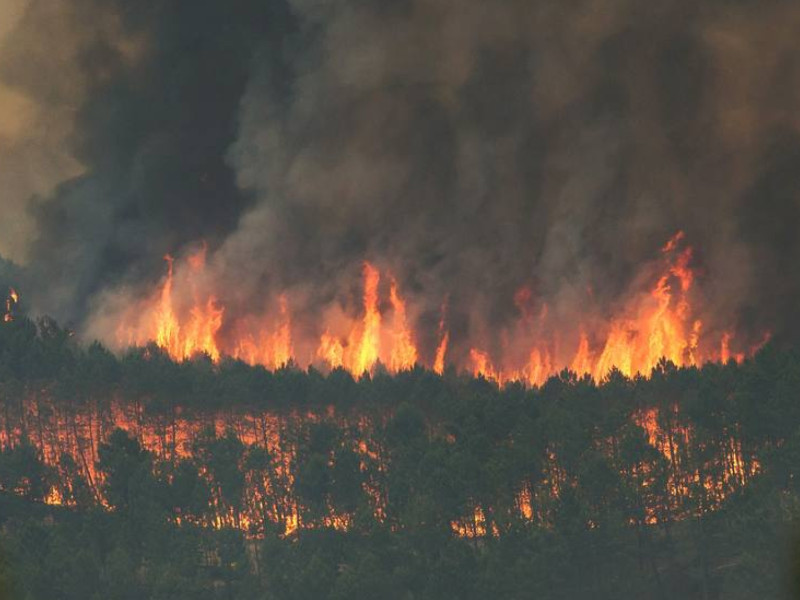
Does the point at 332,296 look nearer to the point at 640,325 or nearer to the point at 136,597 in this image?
the point at 640,325

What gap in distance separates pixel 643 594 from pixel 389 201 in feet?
247

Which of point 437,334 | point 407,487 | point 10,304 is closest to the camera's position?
point 407,487

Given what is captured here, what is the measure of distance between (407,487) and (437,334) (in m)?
44.6

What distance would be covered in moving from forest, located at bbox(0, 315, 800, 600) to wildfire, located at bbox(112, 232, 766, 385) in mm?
13060

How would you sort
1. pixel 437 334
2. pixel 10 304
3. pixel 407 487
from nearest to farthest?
pixel 407 487
pixel 437 334
pixel 10 304

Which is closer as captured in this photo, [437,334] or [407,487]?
[407,487]

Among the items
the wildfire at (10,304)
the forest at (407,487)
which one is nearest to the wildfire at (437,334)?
the wildfire at (10,304)

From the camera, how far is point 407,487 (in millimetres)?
A: 122125

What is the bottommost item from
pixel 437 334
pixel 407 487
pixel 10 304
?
pixel 407 487

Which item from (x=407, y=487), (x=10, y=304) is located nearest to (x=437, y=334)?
(x=10, y=304)

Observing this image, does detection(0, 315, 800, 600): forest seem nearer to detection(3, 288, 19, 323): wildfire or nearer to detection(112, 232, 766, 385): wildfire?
detection(112, 232, 766, 385): wildfire

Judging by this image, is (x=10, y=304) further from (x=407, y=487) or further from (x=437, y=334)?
(x=407, y=487)

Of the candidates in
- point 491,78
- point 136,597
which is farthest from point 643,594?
point 491,78

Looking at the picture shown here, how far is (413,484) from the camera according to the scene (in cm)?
A: 12200
